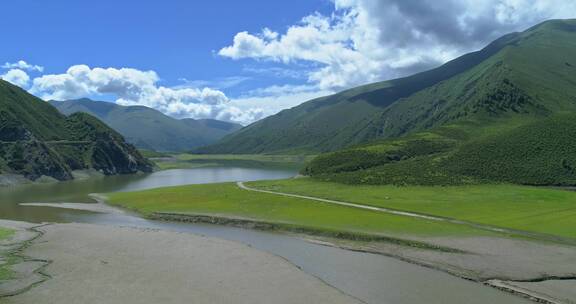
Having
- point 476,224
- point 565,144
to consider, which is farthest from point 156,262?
point 565,144

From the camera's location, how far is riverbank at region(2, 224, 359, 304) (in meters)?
32.4

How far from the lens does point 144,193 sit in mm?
101000

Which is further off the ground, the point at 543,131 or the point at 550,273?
the point at 543,131

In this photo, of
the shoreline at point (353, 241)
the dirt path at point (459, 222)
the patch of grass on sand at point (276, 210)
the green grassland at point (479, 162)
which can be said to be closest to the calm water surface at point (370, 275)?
the shoreline at point (353, 241)

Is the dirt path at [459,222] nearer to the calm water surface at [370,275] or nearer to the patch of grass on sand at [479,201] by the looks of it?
the patch of grass on sand at [479,201]

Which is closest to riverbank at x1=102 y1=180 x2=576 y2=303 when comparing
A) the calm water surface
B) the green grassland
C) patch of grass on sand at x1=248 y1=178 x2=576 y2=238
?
patch of grass on sand at x1=248 y1=178 x2=576 y2=238

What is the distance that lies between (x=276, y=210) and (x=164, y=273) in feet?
112

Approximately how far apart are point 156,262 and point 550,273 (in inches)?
1263

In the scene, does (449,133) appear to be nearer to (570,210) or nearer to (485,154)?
(485,154)

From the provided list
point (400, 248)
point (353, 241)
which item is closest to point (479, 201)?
point (353, 241)

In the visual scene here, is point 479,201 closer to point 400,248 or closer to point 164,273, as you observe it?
point 400,248

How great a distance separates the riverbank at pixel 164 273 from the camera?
32438 millimetres

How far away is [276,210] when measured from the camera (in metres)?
71.8

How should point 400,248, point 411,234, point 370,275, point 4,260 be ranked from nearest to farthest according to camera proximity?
point 370,275 → point 4,260 → point 400,248 → point 411,234
